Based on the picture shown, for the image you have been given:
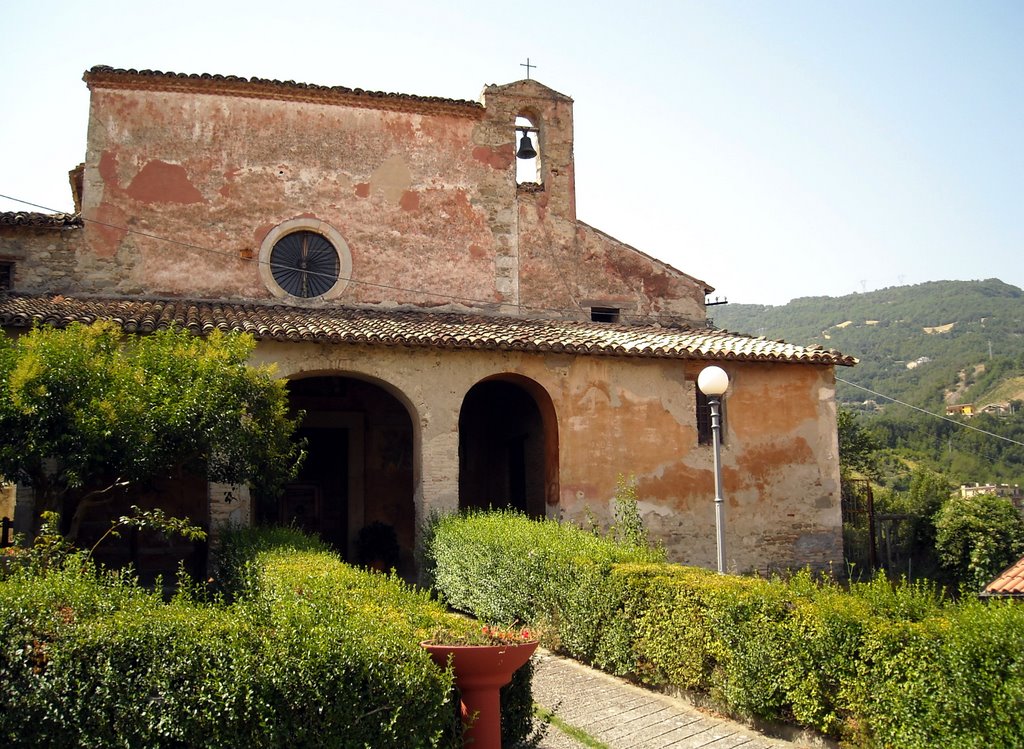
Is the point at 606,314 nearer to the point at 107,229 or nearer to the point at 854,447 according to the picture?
the point at 107,229

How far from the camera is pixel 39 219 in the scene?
16.5 m

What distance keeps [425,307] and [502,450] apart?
3.42 m

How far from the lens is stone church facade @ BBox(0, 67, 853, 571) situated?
1569 cm

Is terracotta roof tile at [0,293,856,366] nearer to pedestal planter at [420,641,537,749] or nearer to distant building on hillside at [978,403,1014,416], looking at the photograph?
pedestal planter at [420,641,537,749]

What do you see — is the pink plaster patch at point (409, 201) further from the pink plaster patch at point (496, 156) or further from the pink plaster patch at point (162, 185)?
the pink plaster patch at point (162, 185)

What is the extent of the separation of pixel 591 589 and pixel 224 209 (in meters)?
11.5

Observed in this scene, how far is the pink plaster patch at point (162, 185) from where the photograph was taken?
17422 mm

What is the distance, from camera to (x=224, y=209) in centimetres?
1778

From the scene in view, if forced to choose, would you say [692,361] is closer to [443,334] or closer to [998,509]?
[443,334]

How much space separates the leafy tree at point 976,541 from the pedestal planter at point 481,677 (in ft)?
57.0

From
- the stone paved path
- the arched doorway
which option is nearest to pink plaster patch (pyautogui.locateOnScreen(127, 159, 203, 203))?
the arched doorway

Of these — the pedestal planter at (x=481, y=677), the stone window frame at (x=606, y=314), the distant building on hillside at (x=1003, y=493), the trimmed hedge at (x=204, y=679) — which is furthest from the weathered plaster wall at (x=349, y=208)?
the pedestal planter at (x=481, y=677)

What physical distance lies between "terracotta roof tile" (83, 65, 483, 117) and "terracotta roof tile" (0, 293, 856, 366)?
419 cm

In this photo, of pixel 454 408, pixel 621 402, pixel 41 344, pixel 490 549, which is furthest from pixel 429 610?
pixel 621 402
